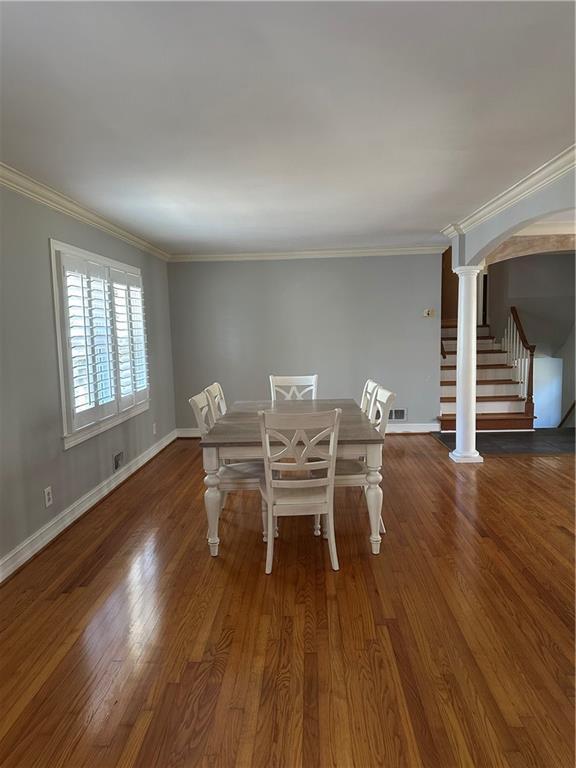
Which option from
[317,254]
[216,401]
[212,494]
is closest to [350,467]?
[212,494]

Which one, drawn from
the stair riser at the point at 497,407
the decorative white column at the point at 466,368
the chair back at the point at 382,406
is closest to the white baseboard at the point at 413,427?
the stair riser at the point at 497,407

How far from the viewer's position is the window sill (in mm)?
3387

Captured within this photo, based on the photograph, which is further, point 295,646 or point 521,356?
point 521,356

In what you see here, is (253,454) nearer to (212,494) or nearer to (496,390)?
(212,494)

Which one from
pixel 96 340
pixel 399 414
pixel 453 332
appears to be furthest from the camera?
pixel 453 332

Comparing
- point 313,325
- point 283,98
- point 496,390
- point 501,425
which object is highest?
point 283,98

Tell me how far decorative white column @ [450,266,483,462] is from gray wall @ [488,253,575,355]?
336cm

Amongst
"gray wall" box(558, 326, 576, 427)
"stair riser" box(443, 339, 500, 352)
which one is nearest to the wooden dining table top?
"stair riser" box(443, 339, 500, 352)

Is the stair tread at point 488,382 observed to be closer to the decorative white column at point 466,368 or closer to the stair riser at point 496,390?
the stair riser at point 496,390

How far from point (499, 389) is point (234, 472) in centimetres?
458

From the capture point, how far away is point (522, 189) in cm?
322

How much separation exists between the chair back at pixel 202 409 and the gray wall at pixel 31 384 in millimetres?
996

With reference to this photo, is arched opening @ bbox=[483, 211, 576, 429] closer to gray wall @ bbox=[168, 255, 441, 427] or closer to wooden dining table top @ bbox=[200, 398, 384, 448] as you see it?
gray wall @ bbox=[168, 255, 441, 427]

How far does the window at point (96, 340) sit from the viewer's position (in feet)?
10.9
